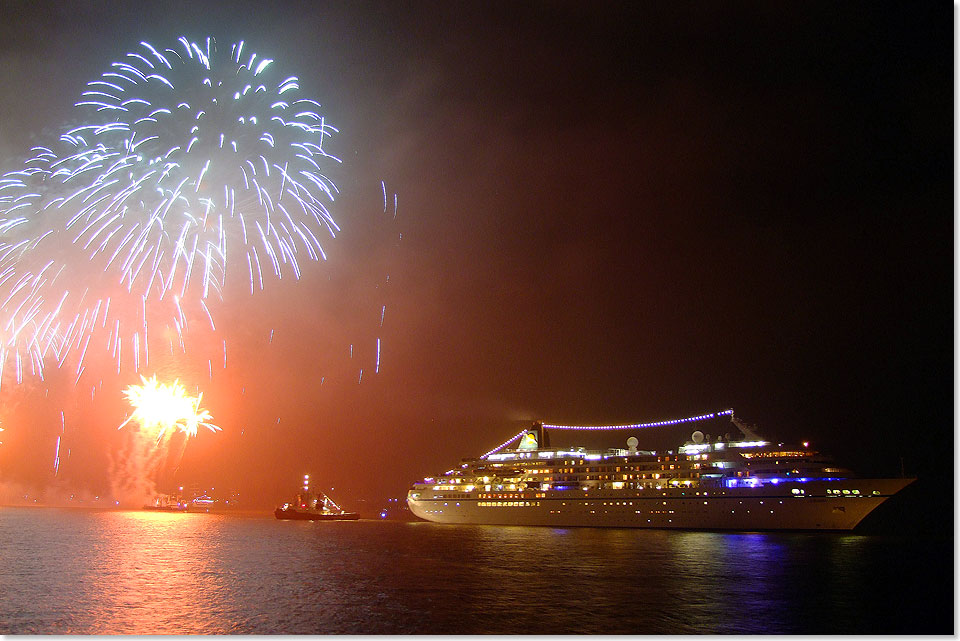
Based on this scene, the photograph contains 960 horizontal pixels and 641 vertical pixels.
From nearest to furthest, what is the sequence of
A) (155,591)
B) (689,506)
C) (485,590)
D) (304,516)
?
(485,590), (155,591), (689,506), (304,516)

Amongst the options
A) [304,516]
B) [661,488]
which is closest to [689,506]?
[661,488]

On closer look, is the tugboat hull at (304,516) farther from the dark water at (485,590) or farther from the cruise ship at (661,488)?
the dark water at (485,590)

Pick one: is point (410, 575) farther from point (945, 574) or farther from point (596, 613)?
point (945, 574)

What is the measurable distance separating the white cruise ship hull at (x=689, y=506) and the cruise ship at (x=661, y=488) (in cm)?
8

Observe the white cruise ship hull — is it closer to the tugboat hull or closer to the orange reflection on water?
the orange reflection on water

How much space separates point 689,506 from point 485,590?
3874 cm

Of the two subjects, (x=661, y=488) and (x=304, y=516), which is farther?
(x=304, y=516)

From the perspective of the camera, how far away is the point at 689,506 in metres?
57.2

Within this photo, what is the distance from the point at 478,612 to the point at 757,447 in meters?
44.3

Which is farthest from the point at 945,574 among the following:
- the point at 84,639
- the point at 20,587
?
the point at 20,587

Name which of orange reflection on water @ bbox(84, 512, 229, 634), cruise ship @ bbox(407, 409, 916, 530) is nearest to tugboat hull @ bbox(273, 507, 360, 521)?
cruise ship @ bbox(407, 409, 916, 530)

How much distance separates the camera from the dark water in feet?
59.9

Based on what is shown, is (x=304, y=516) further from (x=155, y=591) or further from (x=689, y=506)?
(x=155, y=591)

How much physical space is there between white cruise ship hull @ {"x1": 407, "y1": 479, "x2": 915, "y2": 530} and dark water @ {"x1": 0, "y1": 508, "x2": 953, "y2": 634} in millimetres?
11156
